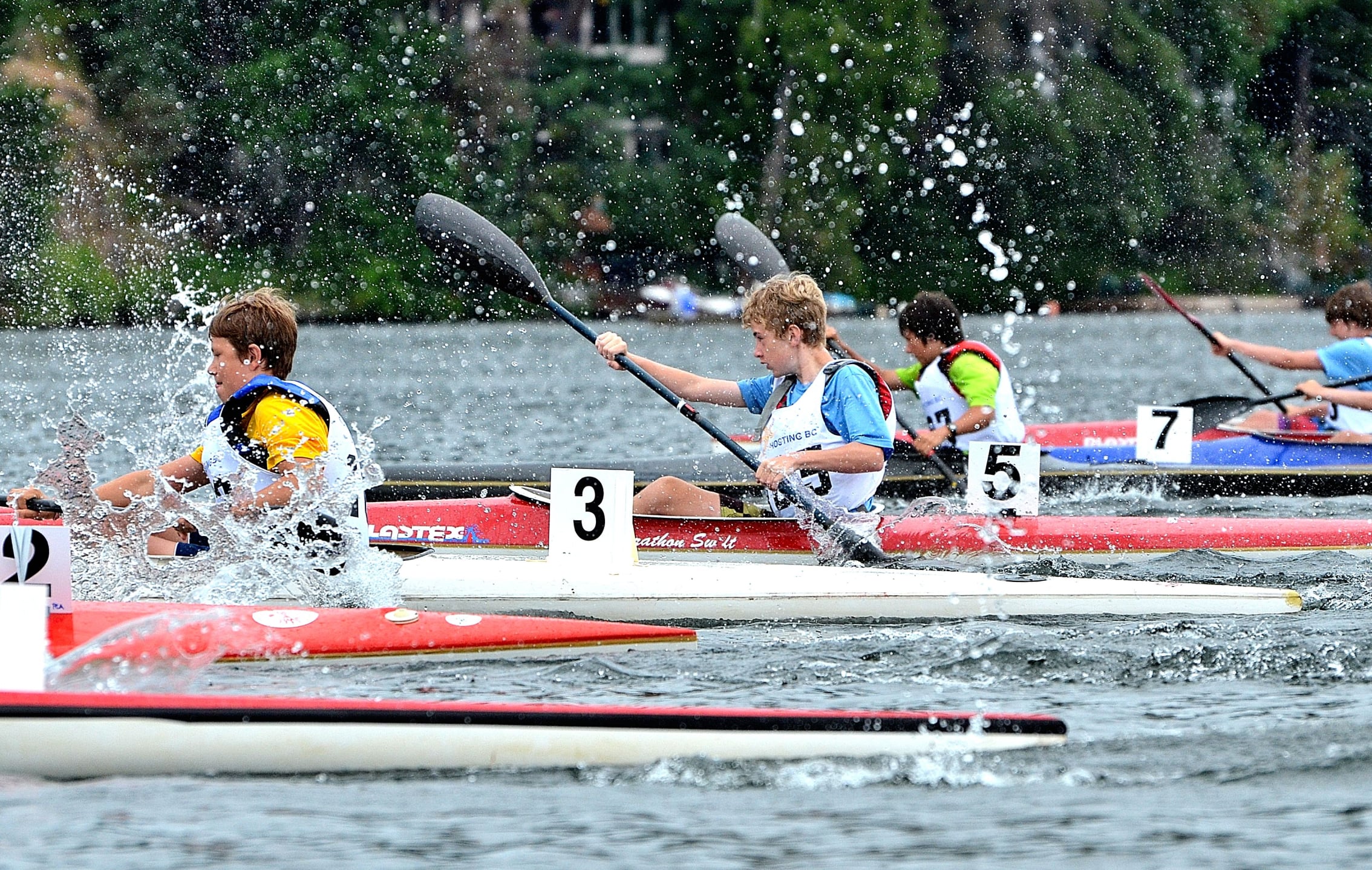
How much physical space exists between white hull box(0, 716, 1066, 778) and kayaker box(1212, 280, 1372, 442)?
6384 millimetres

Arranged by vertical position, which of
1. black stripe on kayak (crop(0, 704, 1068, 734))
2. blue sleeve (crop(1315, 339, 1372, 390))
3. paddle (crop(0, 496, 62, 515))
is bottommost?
black stripe on kayak (crop(0, 704, 1068, 734))

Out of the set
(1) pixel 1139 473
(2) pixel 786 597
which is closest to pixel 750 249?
(1) pixel 1139 473

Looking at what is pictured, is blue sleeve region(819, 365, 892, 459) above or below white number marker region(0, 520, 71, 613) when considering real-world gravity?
above

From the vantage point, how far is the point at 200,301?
1325 inches

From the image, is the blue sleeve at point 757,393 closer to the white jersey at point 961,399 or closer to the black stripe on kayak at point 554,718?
the white jersey at point 961,399

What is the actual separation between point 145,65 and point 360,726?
34224 mm

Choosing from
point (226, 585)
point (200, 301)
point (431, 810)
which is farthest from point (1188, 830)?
point (200, 301)

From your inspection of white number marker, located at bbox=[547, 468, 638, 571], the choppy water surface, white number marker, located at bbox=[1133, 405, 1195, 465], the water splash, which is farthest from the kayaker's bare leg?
white number marker, located at bbox=[1133, 405, 1195, 465]

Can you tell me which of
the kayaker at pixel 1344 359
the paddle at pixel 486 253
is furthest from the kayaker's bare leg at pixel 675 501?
the kayaker at pixel 1344 359

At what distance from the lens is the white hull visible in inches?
186

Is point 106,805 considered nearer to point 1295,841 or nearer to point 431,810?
point 431,810

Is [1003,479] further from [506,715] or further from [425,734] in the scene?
[425,734]

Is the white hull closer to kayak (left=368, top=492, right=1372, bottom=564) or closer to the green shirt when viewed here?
kayak (left=368, top=492, right=1372, bottom=564)

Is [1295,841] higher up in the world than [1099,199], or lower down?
lower down
